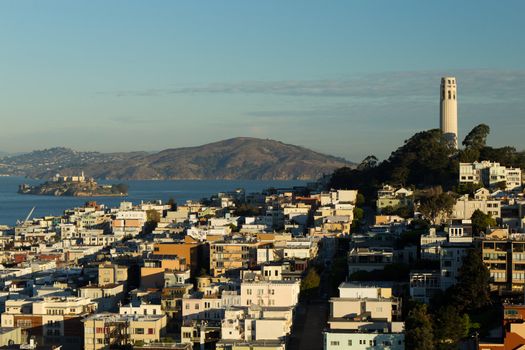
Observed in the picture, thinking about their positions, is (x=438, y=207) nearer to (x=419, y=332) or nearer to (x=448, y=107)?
(x=448, y=107)

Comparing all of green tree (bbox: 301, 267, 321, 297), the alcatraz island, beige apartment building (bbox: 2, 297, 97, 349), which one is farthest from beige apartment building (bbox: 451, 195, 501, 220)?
the alcatraz island

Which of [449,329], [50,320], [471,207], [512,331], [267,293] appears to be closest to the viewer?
[512,331]

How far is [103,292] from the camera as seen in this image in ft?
75.8

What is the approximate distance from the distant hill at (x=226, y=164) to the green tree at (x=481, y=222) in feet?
364

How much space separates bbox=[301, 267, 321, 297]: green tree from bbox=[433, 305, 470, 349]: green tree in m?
5.32

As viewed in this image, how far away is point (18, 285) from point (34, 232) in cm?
1466

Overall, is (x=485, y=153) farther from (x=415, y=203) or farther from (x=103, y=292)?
(x=103, y=292)

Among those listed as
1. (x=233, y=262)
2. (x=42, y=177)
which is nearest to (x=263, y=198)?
(x=233, y=262)

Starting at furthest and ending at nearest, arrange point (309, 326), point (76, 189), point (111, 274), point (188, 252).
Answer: point (76, 189), point (188, 252), point (111, 274), point (309, 326)

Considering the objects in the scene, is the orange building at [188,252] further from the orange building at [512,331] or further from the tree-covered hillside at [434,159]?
the orange building at [512,331]

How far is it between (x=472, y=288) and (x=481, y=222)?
18.9 feet

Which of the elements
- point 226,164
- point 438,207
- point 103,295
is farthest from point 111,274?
point 226,164

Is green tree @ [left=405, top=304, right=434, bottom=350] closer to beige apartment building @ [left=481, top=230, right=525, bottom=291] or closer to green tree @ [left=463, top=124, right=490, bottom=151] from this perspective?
beige apartment building @ [left=481, top=230, right=525, bottom=291]

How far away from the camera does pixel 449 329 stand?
17375mm
